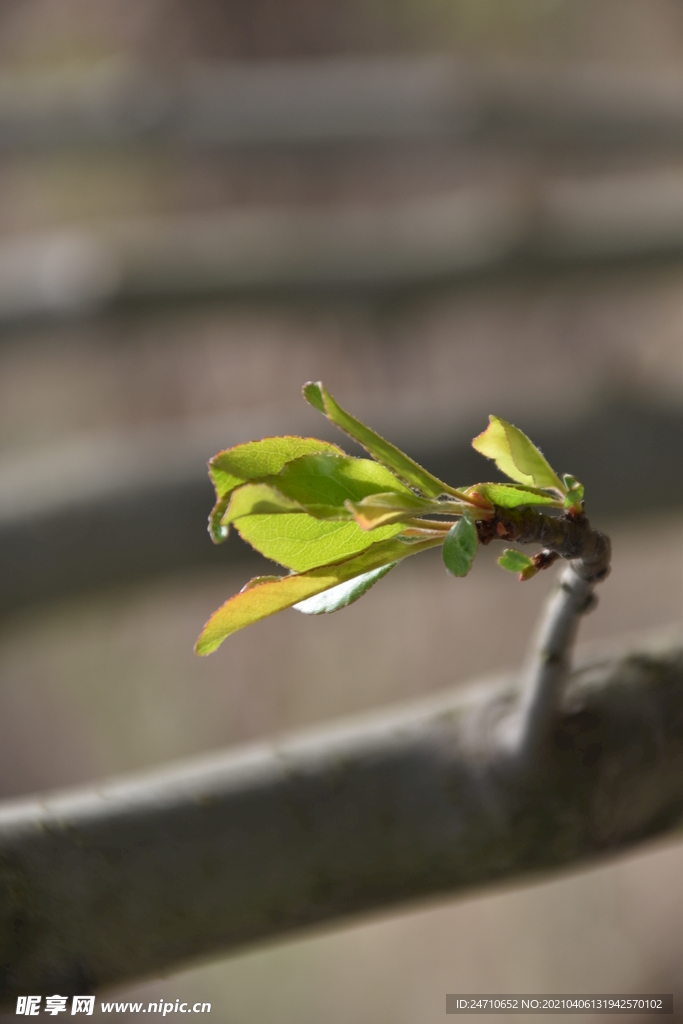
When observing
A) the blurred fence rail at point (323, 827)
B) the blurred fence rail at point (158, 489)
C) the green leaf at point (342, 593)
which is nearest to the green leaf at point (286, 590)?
the green leaf at point (342, 593)

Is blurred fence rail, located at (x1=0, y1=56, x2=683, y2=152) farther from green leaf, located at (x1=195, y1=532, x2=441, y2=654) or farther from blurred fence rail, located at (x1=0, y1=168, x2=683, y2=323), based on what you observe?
green leaf, located at (x1=195, y1=532, x2=441, y2=654)

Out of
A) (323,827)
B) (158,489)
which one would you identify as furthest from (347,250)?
(323,827)

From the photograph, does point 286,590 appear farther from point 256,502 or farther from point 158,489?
point 158,489

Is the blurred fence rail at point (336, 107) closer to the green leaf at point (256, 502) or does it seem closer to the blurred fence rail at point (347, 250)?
the blurred fence rail at point (347, 250)

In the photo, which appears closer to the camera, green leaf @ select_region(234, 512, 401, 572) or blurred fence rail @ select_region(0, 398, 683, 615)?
green leaf @ select_region(234, 512, 401, 572)

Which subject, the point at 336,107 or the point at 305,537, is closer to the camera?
the point at 305,537

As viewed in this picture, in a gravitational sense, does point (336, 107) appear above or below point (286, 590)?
above

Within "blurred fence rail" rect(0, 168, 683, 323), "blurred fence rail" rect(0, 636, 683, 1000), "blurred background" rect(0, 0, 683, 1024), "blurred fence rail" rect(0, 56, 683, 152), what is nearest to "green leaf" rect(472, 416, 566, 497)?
"blurred fence rail" rect(0, 636, 683, 1000)
